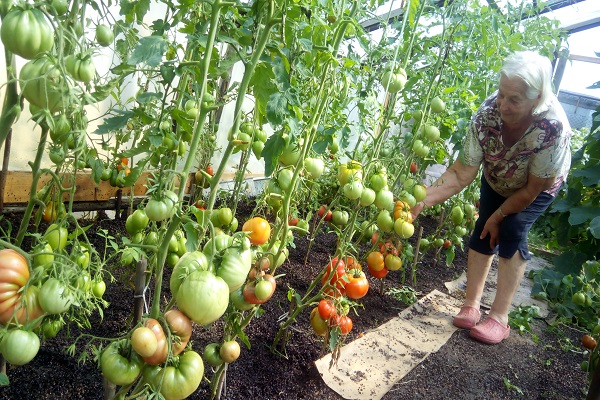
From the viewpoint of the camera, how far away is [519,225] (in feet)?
7.02

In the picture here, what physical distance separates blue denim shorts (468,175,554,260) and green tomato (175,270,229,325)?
1.78 metres

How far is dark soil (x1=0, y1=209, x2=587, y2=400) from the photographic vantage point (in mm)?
1207

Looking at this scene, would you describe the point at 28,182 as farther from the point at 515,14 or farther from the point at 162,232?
the point at 515,14

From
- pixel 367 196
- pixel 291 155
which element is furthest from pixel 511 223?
pixel 291 155

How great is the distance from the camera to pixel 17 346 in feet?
2.18

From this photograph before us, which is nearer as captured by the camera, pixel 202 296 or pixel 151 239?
pixel 202 296

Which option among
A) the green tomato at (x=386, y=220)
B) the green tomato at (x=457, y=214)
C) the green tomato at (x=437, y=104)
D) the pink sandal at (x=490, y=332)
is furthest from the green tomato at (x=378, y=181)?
the green tomato at (x=457, y=214)

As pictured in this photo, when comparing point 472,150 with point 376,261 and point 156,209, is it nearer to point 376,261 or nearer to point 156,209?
point 376,261

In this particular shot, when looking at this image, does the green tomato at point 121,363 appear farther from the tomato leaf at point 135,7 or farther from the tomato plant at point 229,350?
the tomato leaf at point 135,7

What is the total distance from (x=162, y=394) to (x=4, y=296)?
33 cm

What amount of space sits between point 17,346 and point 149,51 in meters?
0.52

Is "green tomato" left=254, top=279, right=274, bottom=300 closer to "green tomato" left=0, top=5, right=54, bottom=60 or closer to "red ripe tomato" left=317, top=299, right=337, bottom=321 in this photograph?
"red ripe tomato" left=317, top=299, right=337, bottom=321

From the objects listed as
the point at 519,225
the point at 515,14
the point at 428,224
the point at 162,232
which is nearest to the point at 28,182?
the point at 162,232

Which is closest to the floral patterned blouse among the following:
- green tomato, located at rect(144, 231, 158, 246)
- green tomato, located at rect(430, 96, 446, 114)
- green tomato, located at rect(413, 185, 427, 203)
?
green tomato, located at rect(430, 96, 446, 114)
